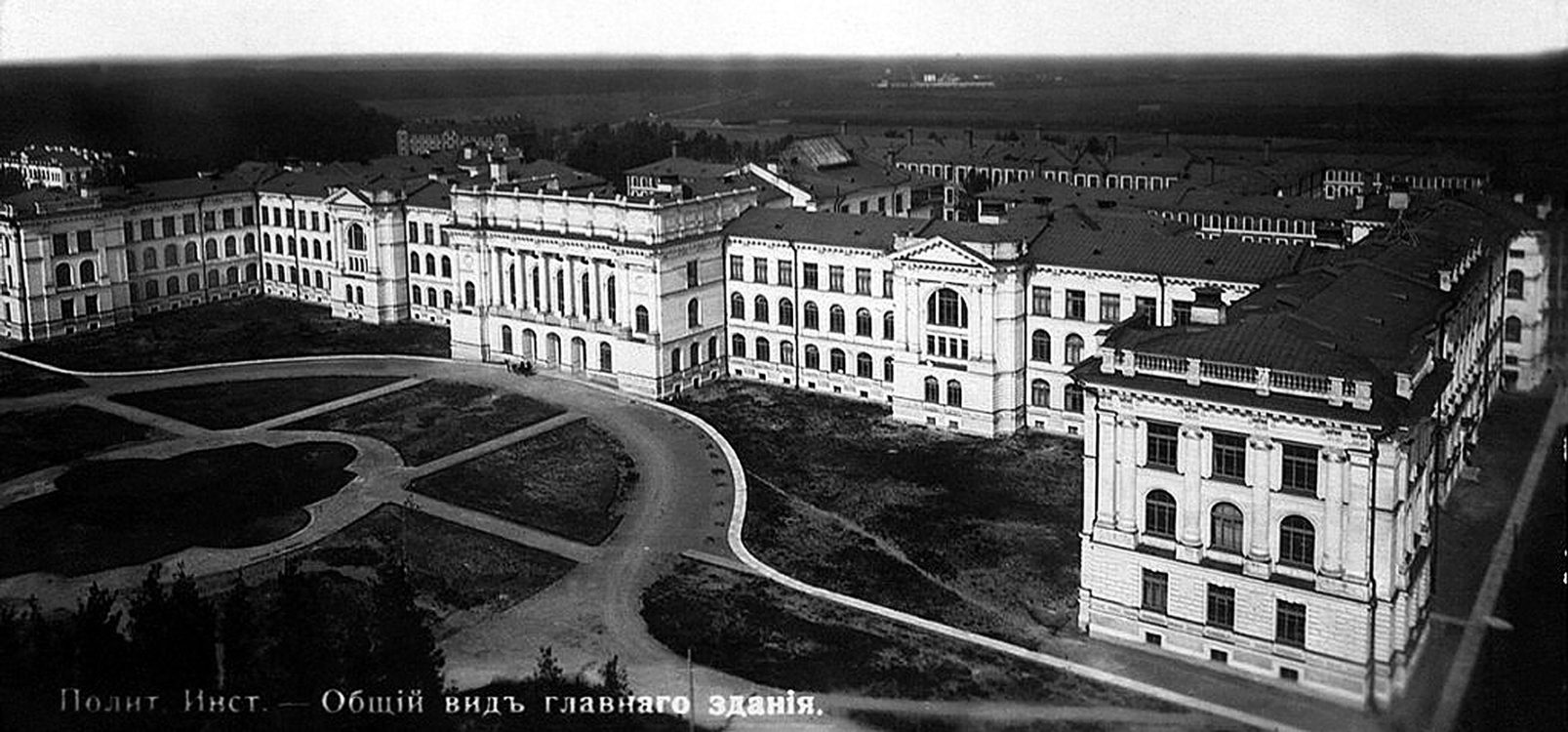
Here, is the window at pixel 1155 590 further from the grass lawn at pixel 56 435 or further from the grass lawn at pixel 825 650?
the grass lawn at pixel 56 435

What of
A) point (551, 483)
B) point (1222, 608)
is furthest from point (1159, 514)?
point (551, 483)

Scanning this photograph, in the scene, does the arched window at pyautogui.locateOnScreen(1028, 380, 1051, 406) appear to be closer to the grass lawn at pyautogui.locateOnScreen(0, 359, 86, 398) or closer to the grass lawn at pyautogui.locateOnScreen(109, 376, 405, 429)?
the grass lawn at pyautogui.locateOnScreen(109, 376, 405, 429)

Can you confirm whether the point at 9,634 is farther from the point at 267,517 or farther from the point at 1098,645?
the point at 1098,645

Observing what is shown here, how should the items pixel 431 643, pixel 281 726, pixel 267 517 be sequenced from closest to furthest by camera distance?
pixel 281 726
pixel 431 643
pixel 267 517

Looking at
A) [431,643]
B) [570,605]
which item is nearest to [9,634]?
[431,643]

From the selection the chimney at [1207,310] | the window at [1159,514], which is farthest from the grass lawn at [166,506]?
the chimney at [1207,310]

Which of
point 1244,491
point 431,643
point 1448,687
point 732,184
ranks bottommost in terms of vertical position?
point 1448,687

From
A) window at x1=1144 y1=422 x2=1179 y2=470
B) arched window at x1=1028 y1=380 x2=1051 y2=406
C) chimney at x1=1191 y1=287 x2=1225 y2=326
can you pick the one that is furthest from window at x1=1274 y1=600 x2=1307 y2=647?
arched window at x1=1028 y1=380 x2=1051 y2=406

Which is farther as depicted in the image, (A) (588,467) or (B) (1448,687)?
(A) (588,467)
